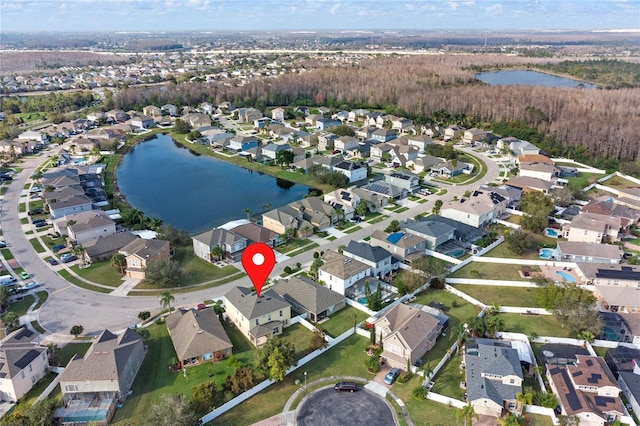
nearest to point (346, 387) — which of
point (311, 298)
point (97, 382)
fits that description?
point (311, 298)

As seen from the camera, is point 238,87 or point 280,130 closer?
point 280,130

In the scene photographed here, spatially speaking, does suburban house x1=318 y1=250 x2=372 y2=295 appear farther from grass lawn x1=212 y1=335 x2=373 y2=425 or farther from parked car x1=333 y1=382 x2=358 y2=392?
parked car x1=333 y1=382 x2=358 y2=392

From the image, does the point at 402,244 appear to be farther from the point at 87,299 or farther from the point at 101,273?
the point at 101,273

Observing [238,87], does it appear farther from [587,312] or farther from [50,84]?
[587,312]

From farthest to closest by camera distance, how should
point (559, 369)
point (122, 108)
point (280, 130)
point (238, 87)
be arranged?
point (238, 87)
point (122, 108)
point (280, 130)
point (559, 369)

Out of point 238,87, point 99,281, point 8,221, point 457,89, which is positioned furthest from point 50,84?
point 99,281
